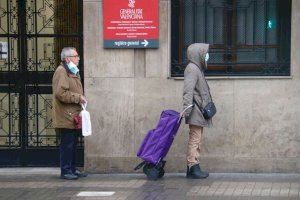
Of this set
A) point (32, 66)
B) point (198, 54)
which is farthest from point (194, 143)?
point (32, 66)

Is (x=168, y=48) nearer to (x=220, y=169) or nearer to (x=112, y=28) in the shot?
(x=112, y=28)

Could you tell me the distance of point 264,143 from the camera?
11.3 metres

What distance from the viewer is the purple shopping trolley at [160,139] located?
10.6 m

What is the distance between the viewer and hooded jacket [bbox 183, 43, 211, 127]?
10.6 metres

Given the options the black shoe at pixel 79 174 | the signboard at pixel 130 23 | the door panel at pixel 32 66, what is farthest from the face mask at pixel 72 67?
the black shoe at pixel 79 174

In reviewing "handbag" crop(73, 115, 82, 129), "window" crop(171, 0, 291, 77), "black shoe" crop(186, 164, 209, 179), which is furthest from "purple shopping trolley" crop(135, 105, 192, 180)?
"window" crop(171, 0, 291, 77)

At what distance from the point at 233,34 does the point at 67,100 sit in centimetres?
261

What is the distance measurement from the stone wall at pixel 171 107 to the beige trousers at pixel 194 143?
0.52m

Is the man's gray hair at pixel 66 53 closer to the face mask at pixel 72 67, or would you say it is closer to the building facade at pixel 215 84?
the face mask at pixel 72 67

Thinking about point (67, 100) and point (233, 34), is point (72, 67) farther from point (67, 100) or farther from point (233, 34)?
point (233, 34)

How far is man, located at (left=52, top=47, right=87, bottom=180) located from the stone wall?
1.75ft

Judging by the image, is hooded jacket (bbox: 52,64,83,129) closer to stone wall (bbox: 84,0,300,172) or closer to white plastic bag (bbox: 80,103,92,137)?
white plastic bag (bbox: 80,103,92,137)

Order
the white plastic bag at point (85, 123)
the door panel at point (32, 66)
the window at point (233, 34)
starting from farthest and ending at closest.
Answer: the door panel at point (32, 66) < the window at point (233, 34) < the white plastic bag at point (85, 123)

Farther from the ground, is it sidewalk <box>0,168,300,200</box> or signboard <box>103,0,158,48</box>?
signboard <box>103,0,158,48</box>
